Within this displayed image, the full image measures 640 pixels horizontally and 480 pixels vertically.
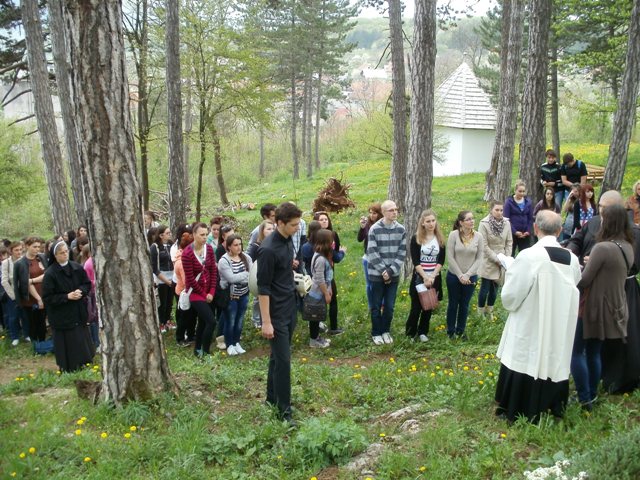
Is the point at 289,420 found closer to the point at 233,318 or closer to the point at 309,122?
the point at 233,318

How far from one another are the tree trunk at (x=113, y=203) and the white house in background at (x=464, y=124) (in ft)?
95.1

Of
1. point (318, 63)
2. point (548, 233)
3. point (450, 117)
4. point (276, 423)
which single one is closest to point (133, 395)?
point (276, 423)

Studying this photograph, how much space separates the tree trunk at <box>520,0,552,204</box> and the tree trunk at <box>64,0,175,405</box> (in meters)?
8.98

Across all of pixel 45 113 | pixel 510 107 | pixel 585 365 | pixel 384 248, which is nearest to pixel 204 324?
pixel 384 248

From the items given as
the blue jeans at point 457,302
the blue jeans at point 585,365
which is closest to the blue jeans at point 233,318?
the blue jeans at point 457,302

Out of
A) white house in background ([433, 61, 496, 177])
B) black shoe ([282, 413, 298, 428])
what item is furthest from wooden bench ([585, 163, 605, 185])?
black shoe ([282, 413, 298, 428])

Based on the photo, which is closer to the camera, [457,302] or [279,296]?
[279,296]

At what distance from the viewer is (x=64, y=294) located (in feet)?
23.7

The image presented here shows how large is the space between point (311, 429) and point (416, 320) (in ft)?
12.3

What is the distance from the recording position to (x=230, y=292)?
8.07 metres

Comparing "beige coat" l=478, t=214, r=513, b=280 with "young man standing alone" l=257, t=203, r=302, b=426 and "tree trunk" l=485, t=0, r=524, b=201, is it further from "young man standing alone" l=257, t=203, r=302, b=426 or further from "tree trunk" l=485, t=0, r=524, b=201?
"tree trunk" l=485, t=0, r=524, b=201

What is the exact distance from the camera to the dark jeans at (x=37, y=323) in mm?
9094

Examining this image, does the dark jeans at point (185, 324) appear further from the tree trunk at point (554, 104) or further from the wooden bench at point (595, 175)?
the tree trunk at point (554, 104)

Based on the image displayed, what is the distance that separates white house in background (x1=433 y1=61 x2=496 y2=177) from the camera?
32.0 metres
